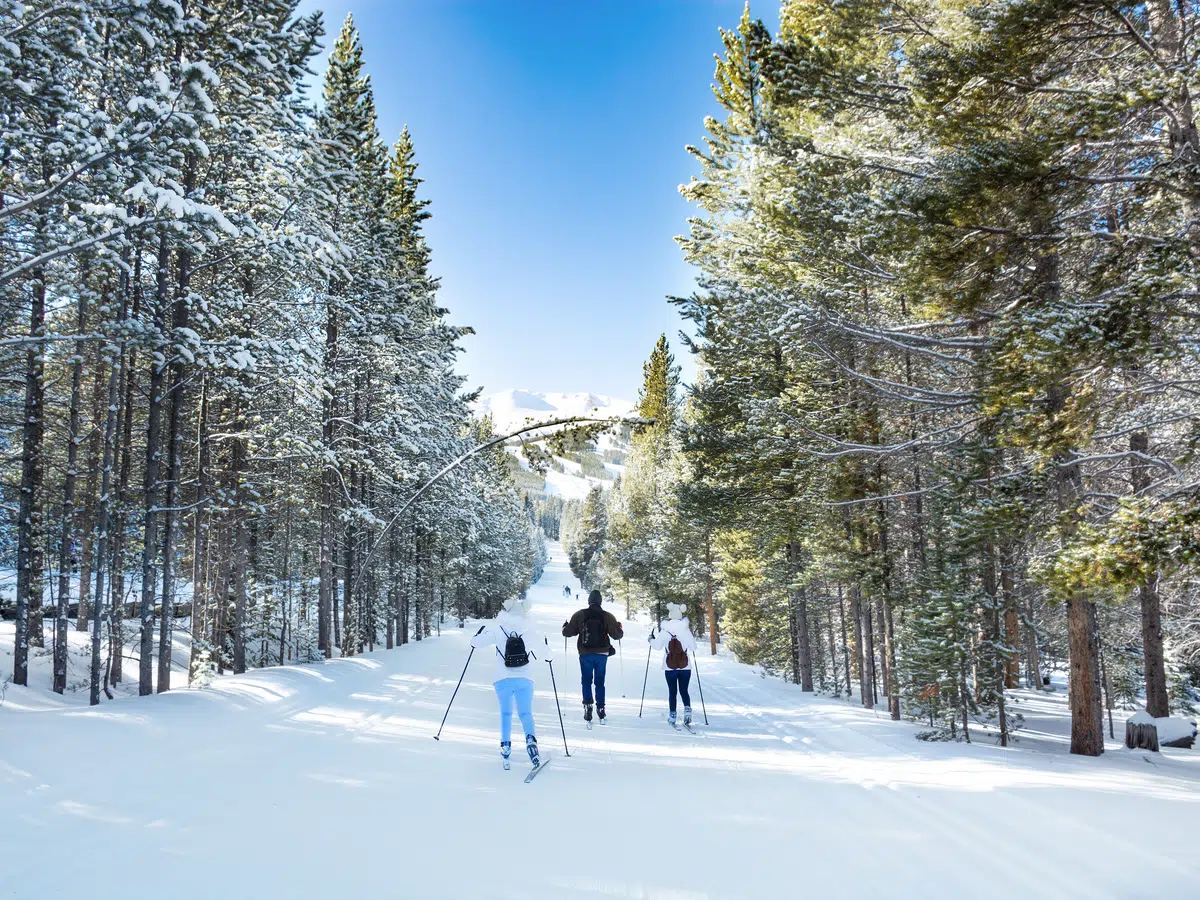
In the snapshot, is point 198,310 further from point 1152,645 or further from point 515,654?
point 1152,645

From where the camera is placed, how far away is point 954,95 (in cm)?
785

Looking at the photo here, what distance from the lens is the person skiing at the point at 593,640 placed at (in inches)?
416

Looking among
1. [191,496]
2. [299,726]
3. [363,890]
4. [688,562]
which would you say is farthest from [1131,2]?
[688,562]

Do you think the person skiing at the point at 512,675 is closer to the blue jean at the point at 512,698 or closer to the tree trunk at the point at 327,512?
the blue jean at the point at 512,698

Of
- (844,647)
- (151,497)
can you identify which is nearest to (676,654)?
(151,497)

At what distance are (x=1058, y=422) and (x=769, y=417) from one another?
20.7 ft

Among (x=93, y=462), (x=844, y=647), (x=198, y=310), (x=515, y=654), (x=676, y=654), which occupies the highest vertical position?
(x=198, y=310)

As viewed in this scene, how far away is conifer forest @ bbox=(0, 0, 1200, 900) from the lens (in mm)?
5484

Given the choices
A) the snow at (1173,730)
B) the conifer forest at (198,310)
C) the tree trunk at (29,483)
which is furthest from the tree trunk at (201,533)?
the snow at (1173,730)

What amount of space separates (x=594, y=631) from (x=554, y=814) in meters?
4.87

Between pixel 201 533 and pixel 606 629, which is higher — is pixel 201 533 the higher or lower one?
the higher one

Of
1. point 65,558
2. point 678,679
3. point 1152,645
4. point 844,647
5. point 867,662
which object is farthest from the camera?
point 844,647

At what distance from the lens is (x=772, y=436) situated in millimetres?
11930

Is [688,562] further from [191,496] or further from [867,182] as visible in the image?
[867,182]
